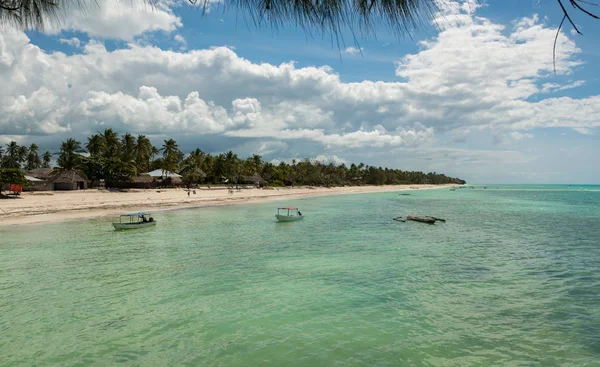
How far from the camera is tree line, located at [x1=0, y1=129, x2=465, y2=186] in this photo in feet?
223

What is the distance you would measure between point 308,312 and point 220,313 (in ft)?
8.76

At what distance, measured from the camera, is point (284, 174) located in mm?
114875

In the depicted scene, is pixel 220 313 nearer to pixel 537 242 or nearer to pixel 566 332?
pixel 566 332

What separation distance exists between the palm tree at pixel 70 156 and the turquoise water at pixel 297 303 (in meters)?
56.4

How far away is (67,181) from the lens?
190ft

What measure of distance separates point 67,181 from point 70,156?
2202cm

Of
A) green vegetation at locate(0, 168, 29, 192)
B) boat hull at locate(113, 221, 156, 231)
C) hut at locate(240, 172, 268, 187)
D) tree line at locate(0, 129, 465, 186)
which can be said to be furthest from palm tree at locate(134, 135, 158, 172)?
boat hull at locate(113, 221, 156, 231)

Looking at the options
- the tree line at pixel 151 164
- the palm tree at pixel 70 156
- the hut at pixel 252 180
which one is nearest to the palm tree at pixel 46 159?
the tree line at pixel 151 164

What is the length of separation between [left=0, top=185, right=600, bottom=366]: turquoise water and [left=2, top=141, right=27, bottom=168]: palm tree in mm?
91035

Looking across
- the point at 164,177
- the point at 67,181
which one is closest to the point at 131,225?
the point at 67,181

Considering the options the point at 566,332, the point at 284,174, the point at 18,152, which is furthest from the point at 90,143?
the point at 566,332

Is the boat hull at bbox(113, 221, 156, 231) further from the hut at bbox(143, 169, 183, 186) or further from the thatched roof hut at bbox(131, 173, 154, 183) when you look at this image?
the hut at bbox(143, 169, 183, 186)

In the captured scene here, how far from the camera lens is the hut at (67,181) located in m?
57.5

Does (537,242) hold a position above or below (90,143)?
below
